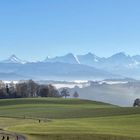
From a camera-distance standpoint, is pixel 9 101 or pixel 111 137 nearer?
pixel 111 137

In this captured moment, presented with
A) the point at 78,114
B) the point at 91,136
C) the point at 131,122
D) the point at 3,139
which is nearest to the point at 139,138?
the point at 91,136

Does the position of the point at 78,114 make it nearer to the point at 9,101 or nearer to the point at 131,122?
the point at 131,122

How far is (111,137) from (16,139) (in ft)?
33.5

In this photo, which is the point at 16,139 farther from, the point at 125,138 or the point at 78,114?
the point at 78,114

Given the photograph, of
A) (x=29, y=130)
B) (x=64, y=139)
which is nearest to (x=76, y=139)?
(x=64, y=139)

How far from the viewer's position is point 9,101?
16200 centimetres

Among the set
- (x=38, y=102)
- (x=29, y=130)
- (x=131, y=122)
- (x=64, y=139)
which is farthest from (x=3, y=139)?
(x=38, y=102)

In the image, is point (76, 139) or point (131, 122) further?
point (131, 122)

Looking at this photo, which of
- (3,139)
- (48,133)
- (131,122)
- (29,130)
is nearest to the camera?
(3,139)

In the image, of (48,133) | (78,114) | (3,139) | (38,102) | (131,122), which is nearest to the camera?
(3,139)

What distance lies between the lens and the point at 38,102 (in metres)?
161

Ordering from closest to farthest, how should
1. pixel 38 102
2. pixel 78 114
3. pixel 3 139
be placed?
1. pixel 3 139
2. pixel 78 114
3. pixel 38 102

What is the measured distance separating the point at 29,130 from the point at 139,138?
49.0ft

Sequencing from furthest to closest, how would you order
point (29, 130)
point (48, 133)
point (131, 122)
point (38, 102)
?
point (38, 102), point (131, 122), point (29, 130), point (48, 133)
